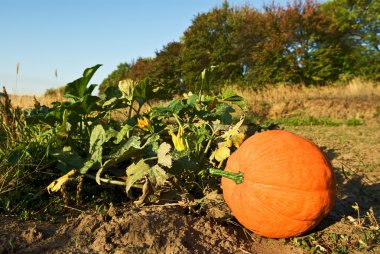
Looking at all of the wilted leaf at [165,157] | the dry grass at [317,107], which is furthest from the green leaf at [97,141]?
the dry grass at [317,107]

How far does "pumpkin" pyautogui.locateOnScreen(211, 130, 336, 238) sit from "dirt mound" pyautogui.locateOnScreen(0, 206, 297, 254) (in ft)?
0.48

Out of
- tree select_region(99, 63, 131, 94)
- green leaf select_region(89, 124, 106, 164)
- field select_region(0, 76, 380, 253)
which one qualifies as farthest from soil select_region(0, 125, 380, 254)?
tree select_region(99, 63, 131, 94)

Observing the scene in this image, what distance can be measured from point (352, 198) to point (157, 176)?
188cm

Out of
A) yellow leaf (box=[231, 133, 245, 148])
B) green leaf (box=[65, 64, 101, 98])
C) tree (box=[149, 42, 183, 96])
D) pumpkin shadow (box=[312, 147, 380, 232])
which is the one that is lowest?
pumpkin shadow (box=[312, 147, 380, 232])

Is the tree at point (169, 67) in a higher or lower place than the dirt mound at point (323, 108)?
higher

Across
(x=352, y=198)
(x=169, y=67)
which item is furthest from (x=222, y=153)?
(x=169, y=67)

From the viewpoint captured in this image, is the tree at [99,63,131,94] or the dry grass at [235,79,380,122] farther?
the tree at [99,63,131,94]

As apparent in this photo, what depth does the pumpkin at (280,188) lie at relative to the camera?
2.22 meters

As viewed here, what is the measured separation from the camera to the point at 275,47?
1838cm

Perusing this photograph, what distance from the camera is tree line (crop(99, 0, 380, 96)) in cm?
1859

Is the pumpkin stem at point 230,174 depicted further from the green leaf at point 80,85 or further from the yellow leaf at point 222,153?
the green leaf at point 80,85

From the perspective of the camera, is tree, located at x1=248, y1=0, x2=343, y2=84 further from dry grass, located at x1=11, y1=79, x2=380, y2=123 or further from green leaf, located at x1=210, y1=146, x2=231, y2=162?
green leaf, located at x1=210, y1=146, x2=231, y2=162

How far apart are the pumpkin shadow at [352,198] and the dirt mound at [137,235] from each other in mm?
544

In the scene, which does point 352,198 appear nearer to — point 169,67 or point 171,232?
point 171,232
